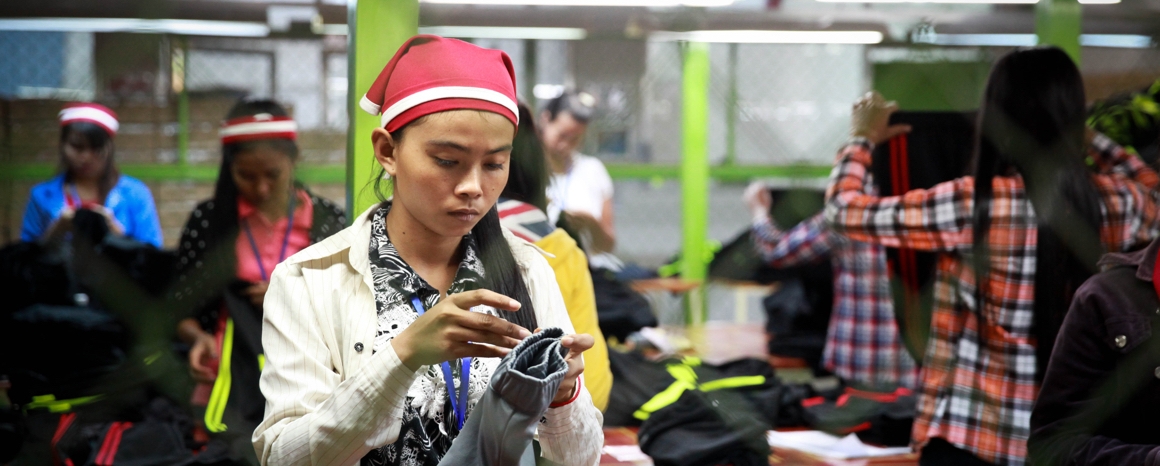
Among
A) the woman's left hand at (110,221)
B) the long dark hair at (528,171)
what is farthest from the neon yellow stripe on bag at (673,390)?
the woman's left hand at (110,221)

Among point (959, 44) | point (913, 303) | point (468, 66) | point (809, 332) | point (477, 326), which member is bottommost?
point (809, 332)

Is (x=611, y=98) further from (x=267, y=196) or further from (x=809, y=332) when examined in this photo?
(x=267, y=196)

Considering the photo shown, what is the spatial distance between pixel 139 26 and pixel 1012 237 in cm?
381

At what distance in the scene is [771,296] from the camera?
4.04 metres

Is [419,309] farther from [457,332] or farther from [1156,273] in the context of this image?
[1156,273]

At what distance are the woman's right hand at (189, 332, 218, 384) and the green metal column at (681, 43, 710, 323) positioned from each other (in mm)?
2877

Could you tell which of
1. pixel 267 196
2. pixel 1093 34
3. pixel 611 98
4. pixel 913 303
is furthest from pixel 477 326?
pixel 1093 34

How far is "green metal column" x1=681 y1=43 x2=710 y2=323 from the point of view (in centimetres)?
454

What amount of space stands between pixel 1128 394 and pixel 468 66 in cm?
109

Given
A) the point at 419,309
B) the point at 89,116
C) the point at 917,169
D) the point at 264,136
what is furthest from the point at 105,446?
the point at 917,169

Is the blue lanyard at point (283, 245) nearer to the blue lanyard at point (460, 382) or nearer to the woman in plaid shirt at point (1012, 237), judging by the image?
the blue lanyard at point (460, 382)

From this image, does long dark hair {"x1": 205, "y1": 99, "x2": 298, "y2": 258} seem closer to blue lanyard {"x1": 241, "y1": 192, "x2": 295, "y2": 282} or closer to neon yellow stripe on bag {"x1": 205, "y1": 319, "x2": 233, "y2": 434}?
blue lanyard {"x1": 241, "y1": 192, "x2": 295, "y2": 282}

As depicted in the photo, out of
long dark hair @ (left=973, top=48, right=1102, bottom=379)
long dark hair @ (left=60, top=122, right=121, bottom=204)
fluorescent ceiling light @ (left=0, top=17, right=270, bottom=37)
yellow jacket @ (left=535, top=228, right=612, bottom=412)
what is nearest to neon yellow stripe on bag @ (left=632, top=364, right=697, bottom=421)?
yellow jacket @ (left=535, top=228, right=612, bottom=412)

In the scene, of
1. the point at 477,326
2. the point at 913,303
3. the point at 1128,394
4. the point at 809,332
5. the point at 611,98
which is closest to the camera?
the point at 477,326
